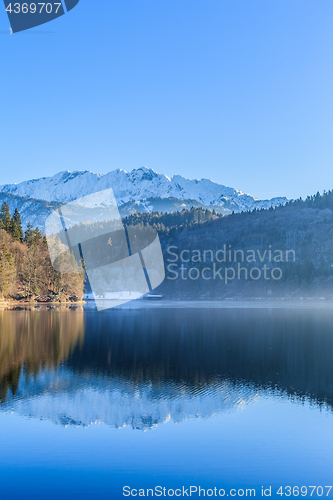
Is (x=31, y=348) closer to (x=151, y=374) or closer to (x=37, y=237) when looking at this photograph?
(x=151, y=374)

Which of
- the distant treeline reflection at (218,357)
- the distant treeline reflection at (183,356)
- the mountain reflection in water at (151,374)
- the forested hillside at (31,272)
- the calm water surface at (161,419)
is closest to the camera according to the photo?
the calm water surface at (161,419)

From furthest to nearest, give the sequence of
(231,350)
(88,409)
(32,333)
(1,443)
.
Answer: (32,333) → (231,350) → (88,409) → (1,443)

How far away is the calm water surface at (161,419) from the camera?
14.8 meters

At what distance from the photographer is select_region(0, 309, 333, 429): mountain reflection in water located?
2214 centimetres

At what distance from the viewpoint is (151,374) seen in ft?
97.5

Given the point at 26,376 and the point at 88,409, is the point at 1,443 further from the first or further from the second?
the point at 26,376

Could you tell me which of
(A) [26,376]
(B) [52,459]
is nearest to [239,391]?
(B) [52,459]

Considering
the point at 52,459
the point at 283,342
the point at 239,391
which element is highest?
the point at 52,459

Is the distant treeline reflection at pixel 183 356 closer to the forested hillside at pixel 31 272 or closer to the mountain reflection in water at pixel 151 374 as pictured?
the mountain reflection in water at pixel 151 374

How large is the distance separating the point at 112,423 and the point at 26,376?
10.8 m

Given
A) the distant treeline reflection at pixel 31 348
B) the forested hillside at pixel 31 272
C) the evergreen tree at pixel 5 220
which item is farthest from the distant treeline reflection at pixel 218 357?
the evergreen tree at pixel 5 220

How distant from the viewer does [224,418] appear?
21.1 metres

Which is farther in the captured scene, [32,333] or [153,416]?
[32,333]

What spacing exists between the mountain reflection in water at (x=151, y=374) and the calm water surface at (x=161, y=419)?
114mm
